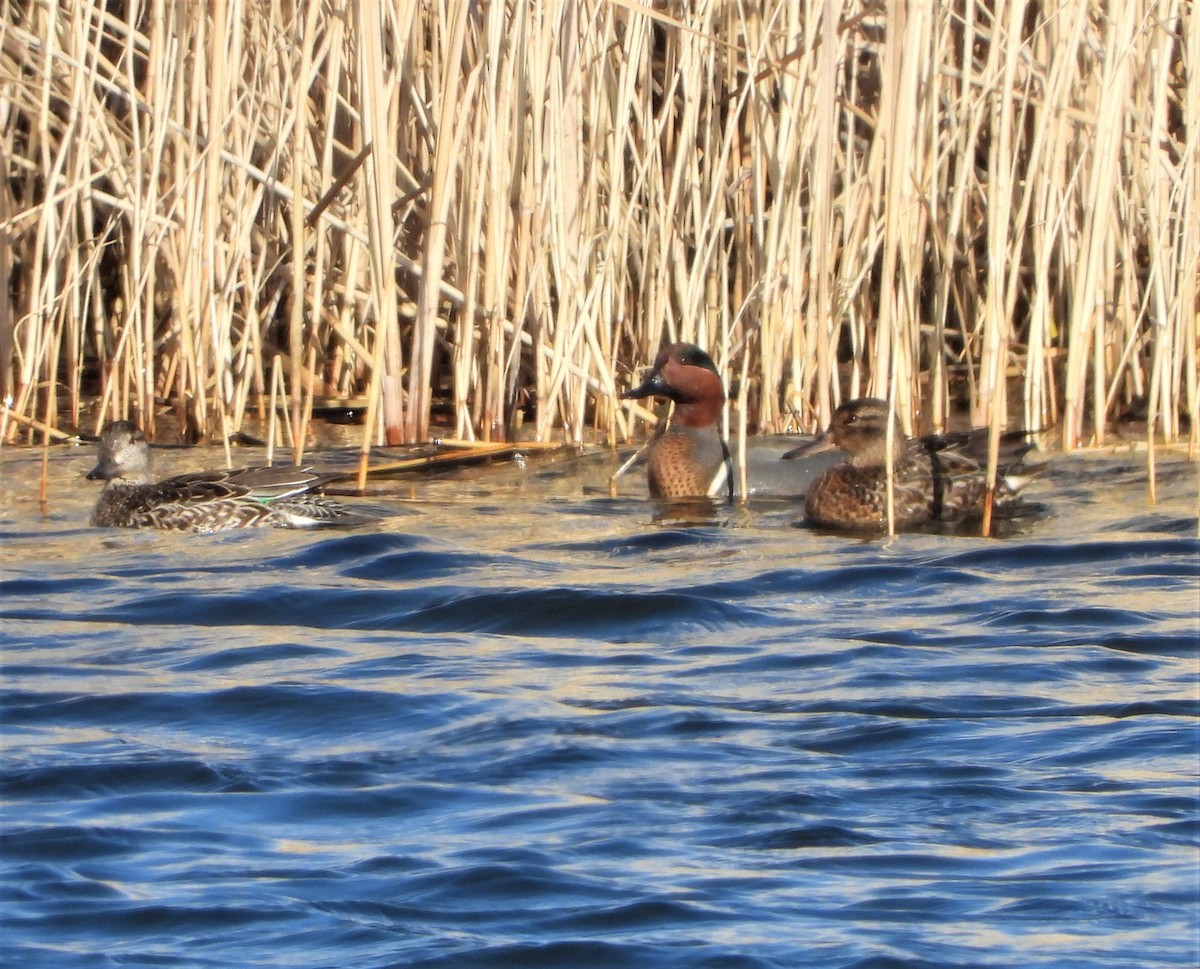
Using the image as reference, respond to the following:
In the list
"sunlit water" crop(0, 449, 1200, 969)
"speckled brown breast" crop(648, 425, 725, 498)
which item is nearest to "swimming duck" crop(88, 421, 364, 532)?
"sunlit water" crop(0, 449, 1200, 969)

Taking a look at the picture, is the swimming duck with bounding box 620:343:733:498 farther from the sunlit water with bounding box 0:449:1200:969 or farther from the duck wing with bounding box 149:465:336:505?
the duck wing with bounding box 149:465:336:505

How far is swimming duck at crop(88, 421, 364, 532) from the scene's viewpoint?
6.54 m

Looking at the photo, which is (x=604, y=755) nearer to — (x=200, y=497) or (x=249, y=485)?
(x=249, y=485)

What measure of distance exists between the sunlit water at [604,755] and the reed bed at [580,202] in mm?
896

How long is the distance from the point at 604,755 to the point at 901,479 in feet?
11.5

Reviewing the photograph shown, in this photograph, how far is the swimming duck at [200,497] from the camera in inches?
257

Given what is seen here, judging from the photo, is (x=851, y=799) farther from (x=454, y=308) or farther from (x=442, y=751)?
(x=454, y=308)

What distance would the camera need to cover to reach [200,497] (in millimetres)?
6617

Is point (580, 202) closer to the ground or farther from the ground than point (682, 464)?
farther from the ground

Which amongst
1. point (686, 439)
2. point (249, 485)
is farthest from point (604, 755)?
point (686, 439)

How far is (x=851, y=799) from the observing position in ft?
11.0

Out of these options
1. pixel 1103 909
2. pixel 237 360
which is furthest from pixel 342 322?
pixel 1103 909

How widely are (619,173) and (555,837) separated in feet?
14.6

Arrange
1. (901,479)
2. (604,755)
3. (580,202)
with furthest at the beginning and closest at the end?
(580,202) < (901,479) < (604,755)
